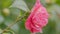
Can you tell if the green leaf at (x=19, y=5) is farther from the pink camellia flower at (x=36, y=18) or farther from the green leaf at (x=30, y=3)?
the green leaf at (x=30, y=3)

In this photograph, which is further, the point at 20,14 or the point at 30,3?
the point at 30,3

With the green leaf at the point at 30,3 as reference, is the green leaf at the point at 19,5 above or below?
above

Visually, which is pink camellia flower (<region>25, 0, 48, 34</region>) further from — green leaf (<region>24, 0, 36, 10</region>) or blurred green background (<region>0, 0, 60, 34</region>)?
green leaf (<region>24, 0, 36, 10</region>)

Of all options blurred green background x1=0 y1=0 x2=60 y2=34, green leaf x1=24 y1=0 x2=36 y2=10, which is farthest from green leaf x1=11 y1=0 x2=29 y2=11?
green leaf x1=24 y1=0 x2=36 y2=10

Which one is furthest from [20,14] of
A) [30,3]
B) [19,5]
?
[30,3]

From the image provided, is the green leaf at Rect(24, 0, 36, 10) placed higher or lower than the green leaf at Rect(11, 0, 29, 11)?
lower

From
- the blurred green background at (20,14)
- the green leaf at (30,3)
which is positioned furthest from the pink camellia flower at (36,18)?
the green leaf at (30,3)

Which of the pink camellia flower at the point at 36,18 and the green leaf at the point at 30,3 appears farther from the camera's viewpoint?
the green leaf at the point at 30,3

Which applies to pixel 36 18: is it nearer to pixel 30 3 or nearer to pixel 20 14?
pixel 20 14

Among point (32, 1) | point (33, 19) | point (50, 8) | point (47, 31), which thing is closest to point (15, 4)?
point (33, 19)
